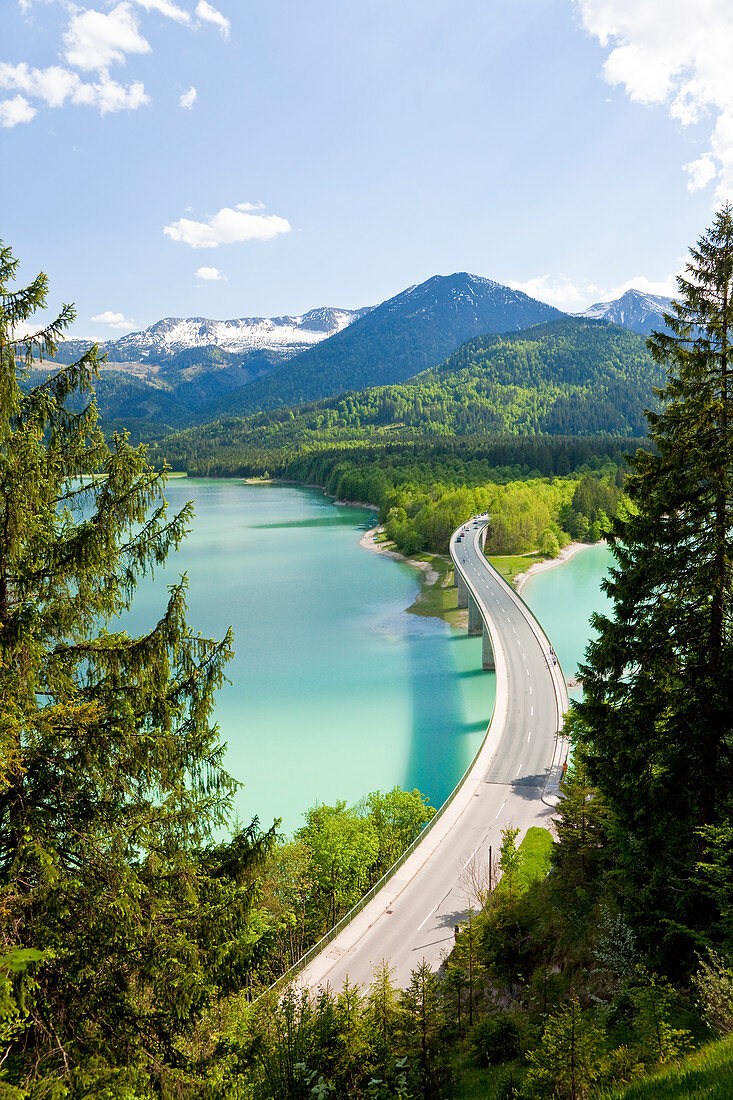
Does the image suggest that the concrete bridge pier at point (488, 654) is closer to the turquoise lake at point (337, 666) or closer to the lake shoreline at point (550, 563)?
the turquoise lake at point (337, 666)

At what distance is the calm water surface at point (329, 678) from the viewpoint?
3147cm

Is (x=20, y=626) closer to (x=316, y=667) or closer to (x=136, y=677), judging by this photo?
(x=136, y=677)

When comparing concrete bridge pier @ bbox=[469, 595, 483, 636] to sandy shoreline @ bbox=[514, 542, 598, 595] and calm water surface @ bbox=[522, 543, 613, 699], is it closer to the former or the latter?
calm water surface @ bbox=[522, 543, 613, 699]

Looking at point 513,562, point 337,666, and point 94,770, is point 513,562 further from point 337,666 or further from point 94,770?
point 94,770

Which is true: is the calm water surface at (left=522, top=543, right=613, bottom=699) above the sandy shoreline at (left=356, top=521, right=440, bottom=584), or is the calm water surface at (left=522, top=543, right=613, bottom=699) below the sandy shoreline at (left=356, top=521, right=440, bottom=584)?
below

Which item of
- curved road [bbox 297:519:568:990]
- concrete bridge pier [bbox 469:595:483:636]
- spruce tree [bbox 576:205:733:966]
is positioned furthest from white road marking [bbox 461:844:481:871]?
concrete bridge pier [bbox 469:595:483:636]

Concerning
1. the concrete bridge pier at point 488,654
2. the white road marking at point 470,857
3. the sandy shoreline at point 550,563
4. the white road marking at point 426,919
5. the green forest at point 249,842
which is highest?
the green forest at point 249,842

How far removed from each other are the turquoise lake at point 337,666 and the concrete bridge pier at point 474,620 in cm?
138

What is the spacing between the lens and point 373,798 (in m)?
25.6

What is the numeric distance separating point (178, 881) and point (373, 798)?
20.6m

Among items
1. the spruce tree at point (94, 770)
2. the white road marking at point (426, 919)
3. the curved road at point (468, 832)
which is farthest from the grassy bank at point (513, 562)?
the spruce tree at point (94, 770)

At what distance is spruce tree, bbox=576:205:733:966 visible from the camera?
9406 mm

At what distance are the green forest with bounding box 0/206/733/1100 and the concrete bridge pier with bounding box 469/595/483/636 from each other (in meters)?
37.1

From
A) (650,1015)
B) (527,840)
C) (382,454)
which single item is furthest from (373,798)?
(382,454)
